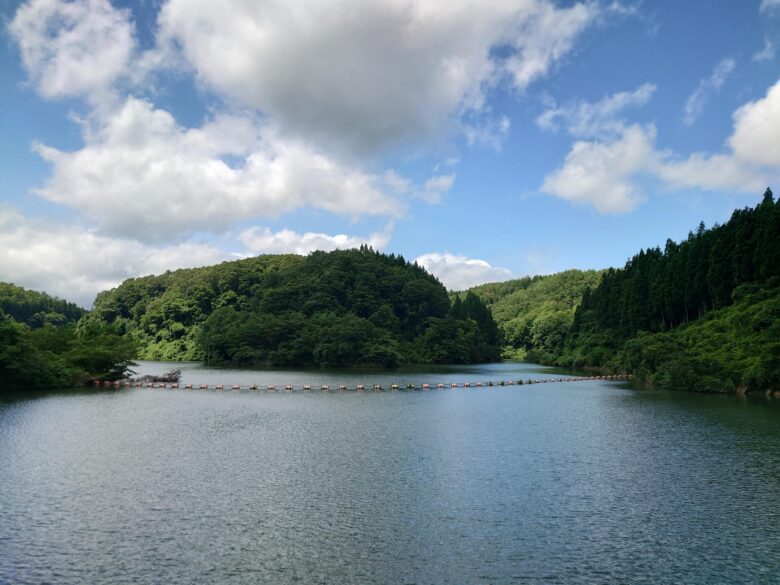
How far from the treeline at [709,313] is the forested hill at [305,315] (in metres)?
41.5

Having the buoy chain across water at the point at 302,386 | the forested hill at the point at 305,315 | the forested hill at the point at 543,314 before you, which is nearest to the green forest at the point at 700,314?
the buoy chain across water at the point at 302,386

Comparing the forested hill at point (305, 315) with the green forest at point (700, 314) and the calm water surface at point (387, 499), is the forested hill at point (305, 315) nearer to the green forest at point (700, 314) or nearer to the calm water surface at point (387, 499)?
the green forest at point (700, 314)

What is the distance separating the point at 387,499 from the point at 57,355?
162ft

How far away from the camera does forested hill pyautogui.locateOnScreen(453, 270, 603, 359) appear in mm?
131500

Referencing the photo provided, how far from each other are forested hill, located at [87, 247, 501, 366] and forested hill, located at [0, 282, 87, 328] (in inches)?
471

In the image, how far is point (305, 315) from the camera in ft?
399

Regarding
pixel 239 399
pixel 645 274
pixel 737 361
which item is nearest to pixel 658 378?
pixel 737 361

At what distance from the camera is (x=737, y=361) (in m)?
50.5

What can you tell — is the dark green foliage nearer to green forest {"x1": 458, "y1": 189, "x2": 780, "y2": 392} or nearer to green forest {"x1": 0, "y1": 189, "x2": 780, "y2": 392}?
green forest {"x1": 0, "y1": 189, "x2": 780, "y2": 392}

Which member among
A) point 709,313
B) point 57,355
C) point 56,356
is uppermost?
point 709,313

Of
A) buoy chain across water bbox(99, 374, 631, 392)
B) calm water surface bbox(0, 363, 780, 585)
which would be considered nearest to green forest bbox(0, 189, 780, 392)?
buoy chain across water bbox(99, 374, 631, 392)

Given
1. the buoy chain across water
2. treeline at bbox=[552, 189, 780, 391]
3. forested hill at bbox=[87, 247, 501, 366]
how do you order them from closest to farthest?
1. treeline at bbox=[552, 189, 780, 391]
2. the buoy chain across water
3. forested hill at bbox=[87, 247, 501, 366]

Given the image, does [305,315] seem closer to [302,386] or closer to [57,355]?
[302,386]

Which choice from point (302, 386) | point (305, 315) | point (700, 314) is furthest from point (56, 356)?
point (700, 314)
